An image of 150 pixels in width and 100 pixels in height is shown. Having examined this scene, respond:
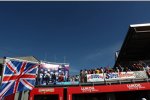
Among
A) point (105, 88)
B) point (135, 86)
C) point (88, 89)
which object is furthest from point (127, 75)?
point (88, 89)

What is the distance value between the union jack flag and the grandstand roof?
57.9ft

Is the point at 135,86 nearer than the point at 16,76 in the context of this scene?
No

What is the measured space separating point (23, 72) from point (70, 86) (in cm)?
1405

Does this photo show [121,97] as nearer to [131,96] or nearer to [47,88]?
[131,96]

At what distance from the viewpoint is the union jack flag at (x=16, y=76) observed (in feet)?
21.6

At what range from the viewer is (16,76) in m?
7.51

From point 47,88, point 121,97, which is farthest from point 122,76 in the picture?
point 47,88

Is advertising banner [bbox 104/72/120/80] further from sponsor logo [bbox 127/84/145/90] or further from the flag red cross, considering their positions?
the flag red cross

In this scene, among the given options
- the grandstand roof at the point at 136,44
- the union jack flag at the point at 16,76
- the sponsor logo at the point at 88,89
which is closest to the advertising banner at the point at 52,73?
the sponsor logo at the point at 88,89

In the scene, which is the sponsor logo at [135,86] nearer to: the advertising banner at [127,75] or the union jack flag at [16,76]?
the advertising banner at [127,75]

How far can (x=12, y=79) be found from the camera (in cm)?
714

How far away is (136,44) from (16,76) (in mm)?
22922

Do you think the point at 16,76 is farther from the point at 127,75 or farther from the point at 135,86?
the point at 127,75

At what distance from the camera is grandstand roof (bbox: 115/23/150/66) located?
24016 mm
